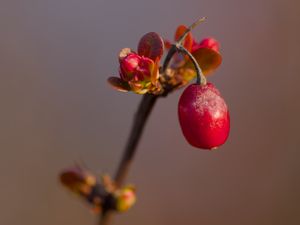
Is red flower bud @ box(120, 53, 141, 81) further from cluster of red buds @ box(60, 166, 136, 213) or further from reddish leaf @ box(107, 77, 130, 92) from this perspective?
cluster of red buds @ box(60, 166, 136, 213)

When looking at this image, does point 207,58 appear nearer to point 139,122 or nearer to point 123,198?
point 139,122

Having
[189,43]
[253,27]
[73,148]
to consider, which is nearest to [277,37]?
[253,27]

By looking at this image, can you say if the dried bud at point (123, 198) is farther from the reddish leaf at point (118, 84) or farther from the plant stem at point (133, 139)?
the reddish leaf at point (118, 84)

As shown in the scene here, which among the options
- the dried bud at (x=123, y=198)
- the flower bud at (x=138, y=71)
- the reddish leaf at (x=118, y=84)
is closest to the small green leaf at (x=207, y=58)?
the flower bud at (x=138, y=71)

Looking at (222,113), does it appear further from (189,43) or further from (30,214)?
(30,214)

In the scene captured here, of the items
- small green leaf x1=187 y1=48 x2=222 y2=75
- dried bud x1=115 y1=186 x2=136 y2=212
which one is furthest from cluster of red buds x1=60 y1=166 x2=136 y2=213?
small green leaf x1=187 y1=48 x2=222 y2=75

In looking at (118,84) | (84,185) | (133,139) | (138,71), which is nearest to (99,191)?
(84,185)

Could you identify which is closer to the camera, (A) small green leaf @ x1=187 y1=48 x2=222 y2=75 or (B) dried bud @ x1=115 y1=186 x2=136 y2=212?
(A) small green leaf @ x1=187 y1=48 x2=222 y2=75
